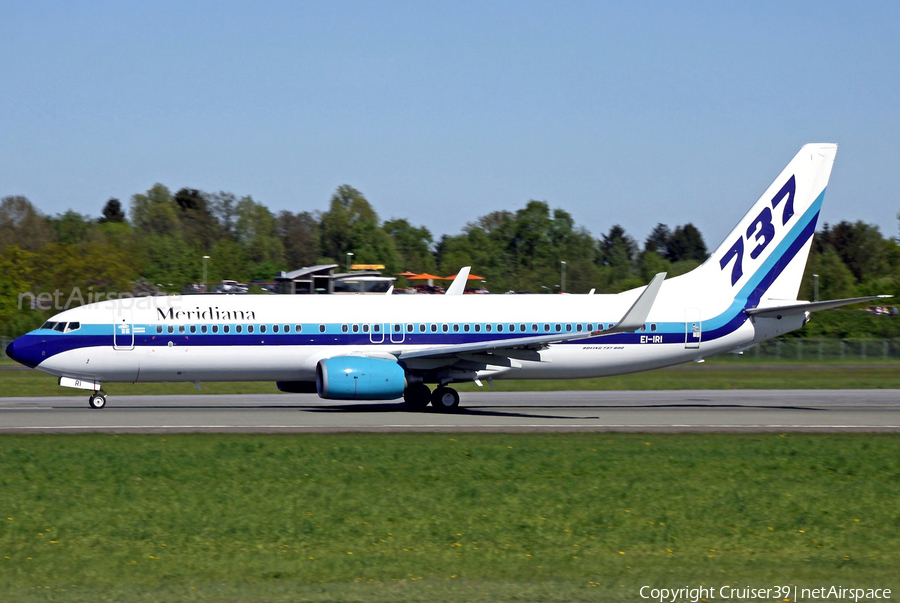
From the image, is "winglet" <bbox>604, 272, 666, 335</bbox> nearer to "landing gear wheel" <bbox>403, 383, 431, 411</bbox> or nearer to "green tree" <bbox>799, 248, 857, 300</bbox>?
"landing gear wheel" <bbox>403, 383, 431, 411</bbox>

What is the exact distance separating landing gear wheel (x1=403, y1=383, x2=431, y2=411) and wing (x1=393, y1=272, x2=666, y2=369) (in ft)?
3.34

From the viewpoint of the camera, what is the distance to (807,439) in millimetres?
23312

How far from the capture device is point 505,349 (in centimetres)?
3012

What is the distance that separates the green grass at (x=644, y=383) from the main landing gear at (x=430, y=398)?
840cm

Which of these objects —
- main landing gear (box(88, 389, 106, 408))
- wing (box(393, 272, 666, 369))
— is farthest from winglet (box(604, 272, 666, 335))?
main landing gear (box(88, 389, 106, 408))

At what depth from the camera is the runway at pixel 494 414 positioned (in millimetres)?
25062

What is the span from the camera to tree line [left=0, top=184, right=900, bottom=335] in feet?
297

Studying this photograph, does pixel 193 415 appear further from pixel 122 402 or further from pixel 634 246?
pixel 634 246

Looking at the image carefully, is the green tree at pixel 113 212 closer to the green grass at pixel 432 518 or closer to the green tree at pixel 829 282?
the green tree at pixel 829 282

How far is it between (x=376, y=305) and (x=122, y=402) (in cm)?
952

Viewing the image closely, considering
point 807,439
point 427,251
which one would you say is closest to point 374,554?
point 807,439

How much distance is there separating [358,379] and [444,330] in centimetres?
419
